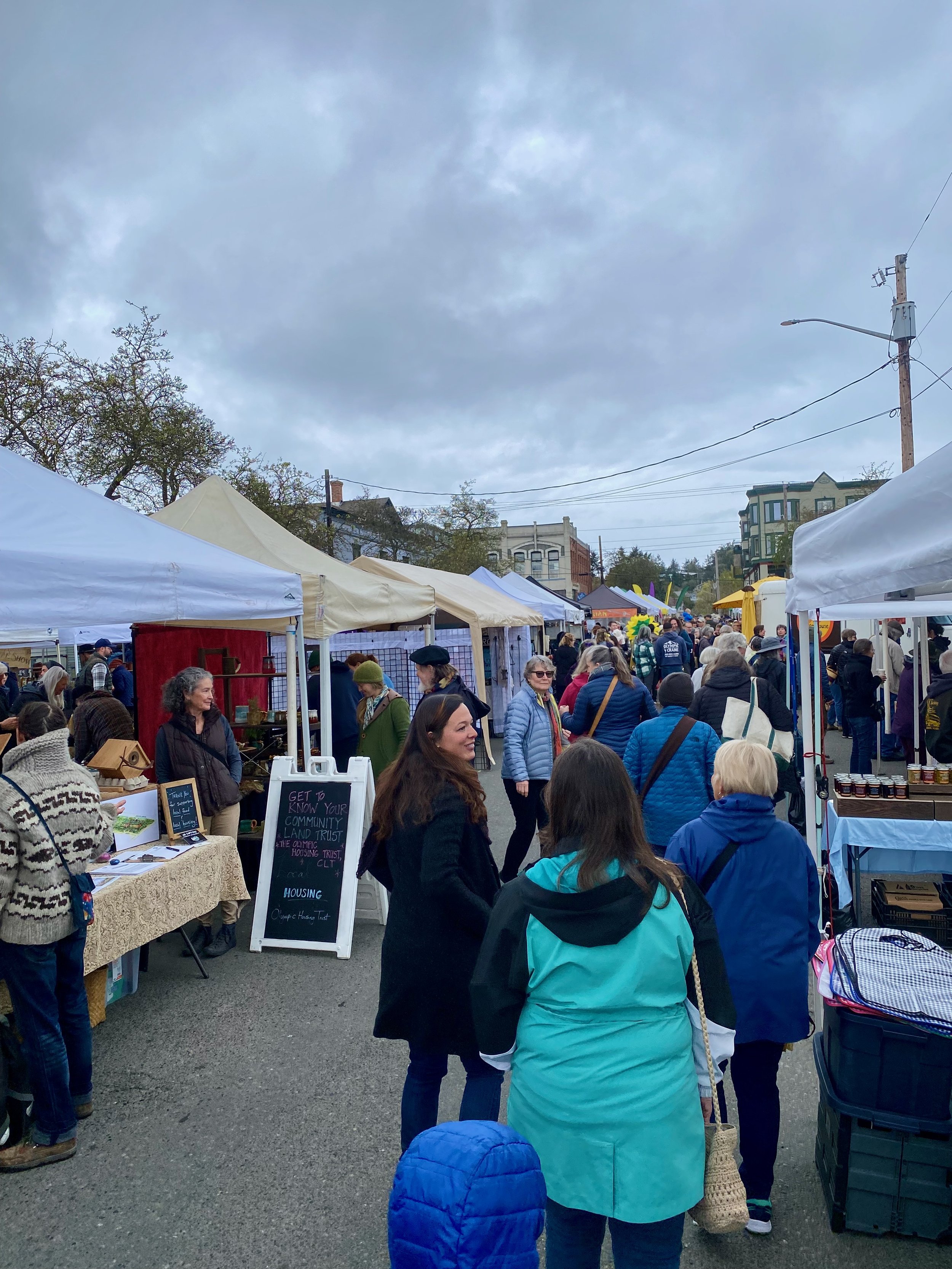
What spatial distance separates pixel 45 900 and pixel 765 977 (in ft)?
8.47

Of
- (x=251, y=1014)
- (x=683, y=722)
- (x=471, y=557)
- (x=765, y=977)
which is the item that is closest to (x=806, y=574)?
(x=683, y=722)

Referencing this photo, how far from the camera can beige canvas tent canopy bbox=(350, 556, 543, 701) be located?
11.7 meters

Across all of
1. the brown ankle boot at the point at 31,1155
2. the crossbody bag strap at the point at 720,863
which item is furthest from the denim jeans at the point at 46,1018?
the crossbody bag strap at the point at 720,863

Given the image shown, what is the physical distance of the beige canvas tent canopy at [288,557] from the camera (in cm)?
690

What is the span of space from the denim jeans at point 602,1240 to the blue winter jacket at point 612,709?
163 inches

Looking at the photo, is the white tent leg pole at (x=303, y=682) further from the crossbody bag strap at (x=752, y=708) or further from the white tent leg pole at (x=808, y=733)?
the white tent leg pole at (x=808, y=733)

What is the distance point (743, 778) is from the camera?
107 inches

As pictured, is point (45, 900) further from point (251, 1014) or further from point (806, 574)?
point (806, 574)

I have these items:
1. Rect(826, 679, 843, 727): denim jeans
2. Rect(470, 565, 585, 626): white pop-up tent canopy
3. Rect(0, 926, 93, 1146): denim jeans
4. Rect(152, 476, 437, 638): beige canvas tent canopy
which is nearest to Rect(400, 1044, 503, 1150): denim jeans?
Rect(0, 926, 93, 1146): denim jeans

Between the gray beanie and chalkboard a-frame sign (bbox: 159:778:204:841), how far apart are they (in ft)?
9.59

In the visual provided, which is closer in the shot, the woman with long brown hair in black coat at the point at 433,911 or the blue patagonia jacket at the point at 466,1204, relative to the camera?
the blue patagonia jacket at the point at 466,1204

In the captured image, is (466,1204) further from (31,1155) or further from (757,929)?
(31,1155)

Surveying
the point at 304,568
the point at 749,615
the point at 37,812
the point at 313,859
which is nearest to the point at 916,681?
the point at 304,568

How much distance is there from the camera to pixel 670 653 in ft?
51.1
